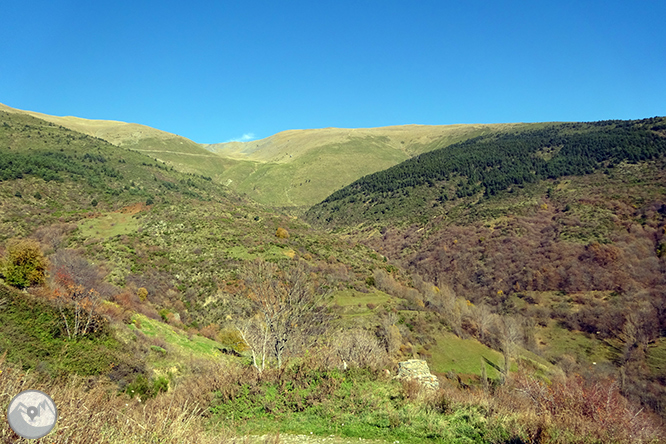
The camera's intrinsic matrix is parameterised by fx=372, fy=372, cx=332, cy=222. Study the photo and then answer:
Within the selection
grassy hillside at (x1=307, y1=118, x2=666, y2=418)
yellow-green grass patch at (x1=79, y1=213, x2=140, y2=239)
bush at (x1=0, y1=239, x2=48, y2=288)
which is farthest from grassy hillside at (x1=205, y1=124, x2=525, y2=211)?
bush at (x1=0, y1=239, x2=48, y2=288)

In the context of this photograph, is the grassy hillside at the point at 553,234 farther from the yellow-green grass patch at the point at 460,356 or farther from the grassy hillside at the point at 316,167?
the grassy hillside at the point at 316,167

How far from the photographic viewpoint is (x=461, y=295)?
63469mm

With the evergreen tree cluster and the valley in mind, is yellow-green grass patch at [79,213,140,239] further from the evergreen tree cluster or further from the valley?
the evergreen tree cluster

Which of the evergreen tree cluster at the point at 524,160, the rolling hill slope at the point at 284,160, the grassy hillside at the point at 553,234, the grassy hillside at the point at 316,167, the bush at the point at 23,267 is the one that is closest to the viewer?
the bush at the point at 23,267

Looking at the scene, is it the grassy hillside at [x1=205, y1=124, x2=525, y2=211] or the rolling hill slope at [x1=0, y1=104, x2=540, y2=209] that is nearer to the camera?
the grassy hillside at [x1=205, y1=124, x2=525, y2=211]

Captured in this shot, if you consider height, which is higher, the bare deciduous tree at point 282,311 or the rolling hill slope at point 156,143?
the rolling hill slope at point 156,143

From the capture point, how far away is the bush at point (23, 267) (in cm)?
1681

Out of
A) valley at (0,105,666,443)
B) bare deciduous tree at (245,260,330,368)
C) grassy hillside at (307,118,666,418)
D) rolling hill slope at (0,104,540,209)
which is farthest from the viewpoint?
rolling hill slope at (0,104,540,209)

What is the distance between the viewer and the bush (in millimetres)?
16812

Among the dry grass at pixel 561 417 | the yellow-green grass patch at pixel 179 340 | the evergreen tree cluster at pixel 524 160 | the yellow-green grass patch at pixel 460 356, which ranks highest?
the evergreen tree cluster at pixel 524 160

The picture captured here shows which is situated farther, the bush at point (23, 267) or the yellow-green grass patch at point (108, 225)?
the yellow-green grass patch at point (108, 225)

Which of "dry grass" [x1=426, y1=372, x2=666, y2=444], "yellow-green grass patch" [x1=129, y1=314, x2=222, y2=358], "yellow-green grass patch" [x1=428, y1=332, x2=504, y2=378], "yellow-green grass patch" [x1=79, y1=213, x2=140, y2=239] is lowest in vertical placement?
"yellow-green grass patch" [x1=428, y1=332, x2=504, y2=378]

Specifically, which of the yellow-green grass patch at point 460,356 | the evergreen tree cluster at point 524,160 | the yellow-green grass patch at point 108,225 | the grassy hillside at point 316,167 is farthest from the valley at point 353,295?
the grassy hillside at point 316,167

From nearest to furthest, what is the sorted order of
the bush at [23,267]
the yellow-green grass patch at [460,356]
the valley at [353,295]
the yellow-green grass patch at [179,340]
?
the valley at [353,295], the bush at [23,267], the yellow-green grass patch at [179,340], the yellow-green grass patch at [460,356]
